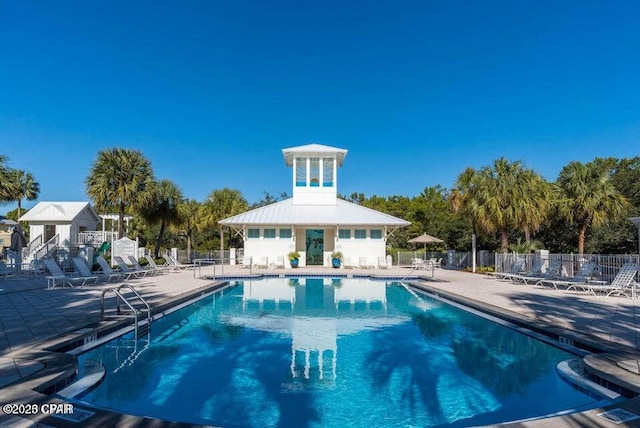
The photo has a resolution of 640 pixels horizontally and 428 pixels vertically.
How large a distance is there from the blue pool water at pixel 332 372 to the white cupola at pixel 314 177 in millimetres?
15616

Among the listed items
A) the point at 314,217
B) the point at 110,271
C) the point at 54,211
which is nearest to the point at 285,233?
the point at 314,217

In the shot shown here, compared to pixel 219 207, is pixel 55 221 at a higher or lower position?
lower

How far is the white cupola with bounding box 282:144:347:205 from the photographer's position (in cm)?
2506

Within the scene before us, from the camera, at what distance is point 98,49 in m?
18.4

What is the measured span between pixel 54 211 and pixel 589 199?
32.3 m

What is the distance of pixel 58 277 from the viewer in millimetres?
13297

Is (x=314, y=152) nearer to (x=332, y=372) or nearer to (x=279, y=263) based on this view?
(x=279, y=263)

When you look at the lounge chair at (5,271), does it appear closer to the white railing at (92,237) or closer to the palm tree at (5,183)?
the palm tree at (5,183)

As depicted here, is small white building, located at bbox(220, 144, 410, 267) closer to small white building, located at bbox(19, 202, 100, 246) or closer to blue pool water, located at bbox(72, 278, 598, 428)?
small white building, located at bbox(19, 202, 100, 246)

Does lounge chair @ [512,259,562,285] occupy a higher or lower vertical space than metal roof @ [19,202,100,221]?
lower

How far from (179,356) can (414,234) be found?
36444mm

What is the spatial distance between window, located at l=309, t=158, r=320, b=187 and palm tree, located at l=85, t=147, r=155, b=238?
985cm

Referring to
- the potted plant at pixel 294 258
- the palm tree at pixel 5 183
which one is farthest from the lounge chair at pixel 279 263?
the palm tree at pixel 5 183

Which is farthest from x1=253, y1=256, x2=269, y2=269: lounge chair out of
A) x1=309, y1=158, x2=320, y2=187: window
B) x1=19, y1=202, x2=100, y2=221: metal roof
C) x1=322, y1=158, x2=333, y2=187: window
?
x1=19, y1=202, x2=100, y2=221: metal roof
